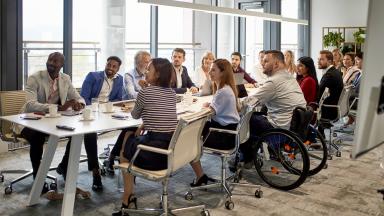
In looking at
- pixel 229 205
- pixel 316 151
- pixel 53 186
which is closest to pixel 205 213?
pixel 229 205

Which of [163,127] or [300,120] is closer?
A: [163,127]

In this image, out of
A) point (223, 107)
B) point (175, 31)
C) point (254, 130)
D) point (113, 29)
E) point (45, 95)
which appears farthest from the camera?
point (175, 31)

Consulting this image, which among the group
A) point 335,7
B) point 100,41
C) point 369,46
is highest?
point 335,7

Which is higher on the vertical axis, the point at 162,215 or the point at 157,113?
the point at 157,113

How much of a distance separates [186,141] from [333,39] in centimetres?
726

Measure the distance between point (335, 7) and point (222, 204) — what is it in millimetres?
7370

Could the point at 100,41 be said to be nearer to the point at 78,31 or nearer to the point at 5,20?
the point at 78,31

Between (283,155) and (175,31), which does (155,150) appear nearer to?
(283,155)

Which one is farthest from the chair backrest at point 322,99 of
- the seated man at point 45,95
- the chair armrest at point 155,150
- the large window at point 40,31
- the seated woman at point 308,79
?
the large window at point 40,31

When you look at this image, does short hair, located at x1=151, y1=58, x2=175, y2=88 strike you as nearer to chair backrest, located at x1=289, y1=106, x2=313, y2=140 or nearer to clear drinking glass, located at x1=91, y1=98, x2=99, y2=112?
clear drinking glass, located at x1=91, y1=98, x2=99, y2=112

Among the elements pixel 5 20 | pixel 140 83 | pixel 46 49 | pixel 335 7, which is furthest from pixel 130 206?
pixel 335 7

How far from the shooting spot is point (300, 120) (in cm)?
412

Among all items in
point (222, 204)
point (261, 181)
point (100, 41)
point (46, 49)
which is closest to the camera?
point (222, 204)

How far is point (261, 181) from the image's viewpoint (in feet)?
14.2
